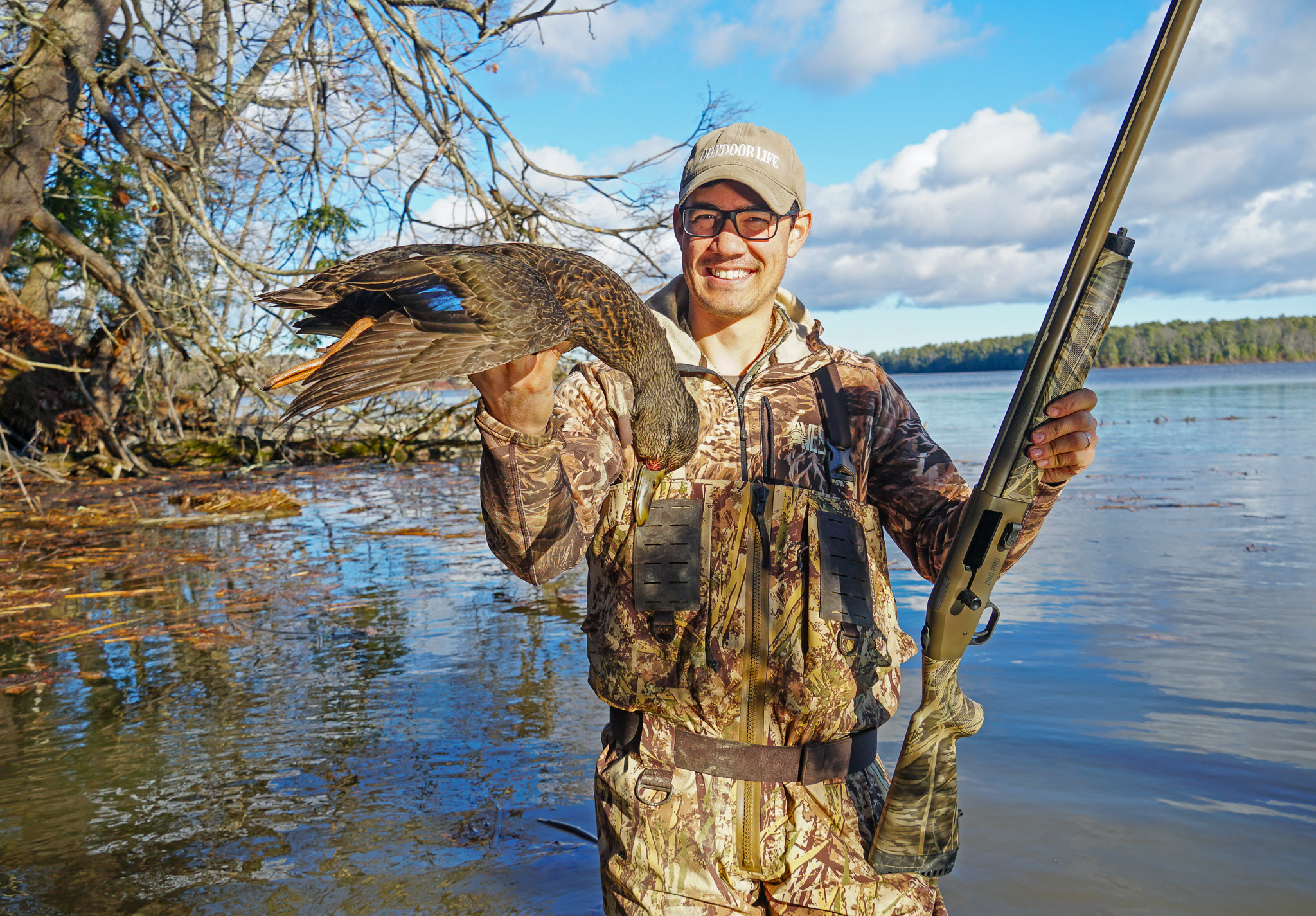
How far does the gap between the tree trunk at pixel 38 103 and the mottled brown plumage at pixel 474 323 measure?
25.8 feet

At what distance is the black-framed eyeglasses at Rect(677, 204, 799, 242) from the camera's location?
2.61m

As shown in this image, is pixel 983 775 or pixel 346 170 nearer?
pixel 983 775

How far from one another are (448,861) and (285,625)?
3.61m

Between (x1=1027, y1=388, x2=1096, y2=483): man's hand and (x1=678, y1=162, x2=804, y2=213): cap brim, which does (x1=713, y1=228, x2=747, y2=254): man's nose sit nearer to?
(x1=678, y1=162, x2=804, y2=213): cap brim

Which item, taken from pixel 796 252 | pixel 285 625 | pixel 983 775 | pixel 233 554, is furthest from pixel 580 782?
pixel 233 554

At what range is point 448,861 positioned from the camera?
11.9ft

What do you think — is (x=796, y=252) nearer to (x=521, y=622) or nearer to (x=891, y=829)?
(x=891, y=829)

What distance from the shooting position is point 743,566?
2.35 metres

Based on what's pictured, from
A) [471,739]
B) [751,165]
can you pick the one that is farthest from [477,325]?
[471,739]

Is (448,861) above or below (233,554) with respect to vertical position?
below

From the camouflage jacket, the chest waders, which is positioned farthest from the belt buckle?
the camouflage jacket

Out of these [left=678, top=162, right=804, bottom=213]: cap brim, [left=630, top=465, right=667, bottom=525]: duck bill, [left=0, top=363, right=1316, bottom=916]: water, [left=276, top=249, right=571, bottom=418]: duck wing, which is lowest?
[left=0, top=363, right=1316, bottom=916]: water

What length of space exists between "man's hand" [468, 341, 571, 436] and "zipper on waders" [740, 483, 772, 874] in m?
0.63

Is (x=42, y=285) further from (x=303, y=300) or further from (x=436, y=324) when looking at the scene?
(x=436, y=324)
